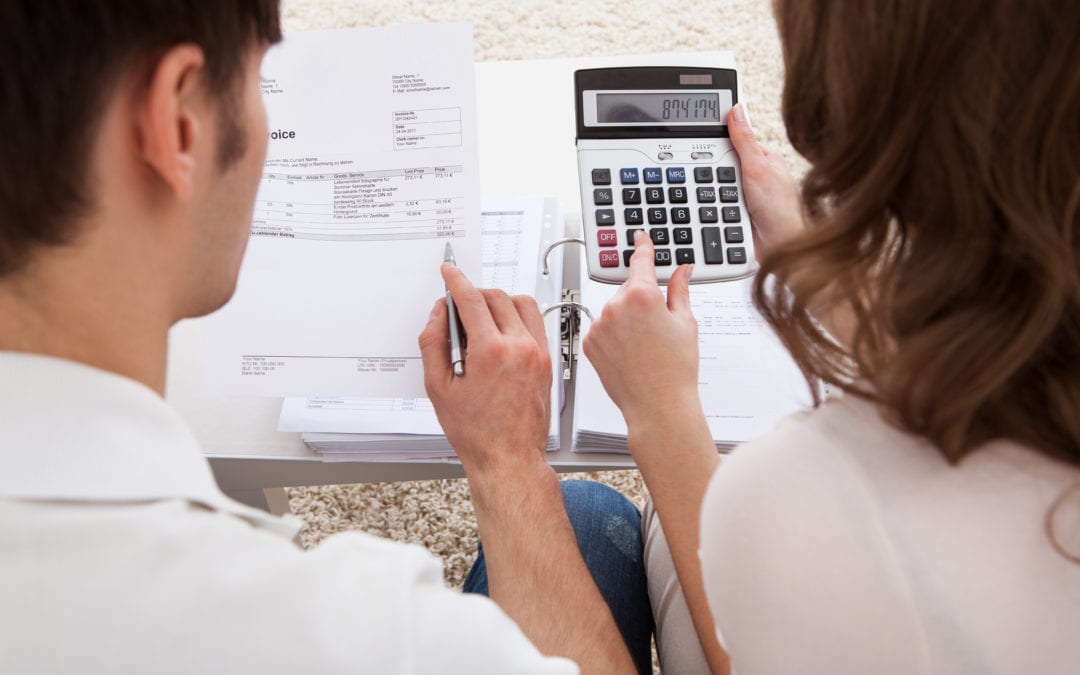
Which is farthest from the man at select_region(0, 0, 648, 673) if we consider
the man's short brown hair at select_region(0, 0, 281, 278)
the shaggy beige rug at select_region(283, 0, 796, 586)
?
the shaggy beige rug at select_region(283, 0, 796, 586)

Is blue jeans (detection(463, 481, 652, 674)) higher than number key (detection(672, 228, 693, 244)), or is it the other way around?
number key (detection(672, 228, 693, 244))

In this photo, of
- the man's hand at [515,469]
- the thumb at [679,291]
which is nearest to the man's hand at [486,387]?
the man's hand at [515,469]

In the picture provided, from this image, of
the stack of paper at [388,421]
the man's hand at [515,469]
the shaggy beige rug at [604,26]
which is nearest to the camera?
the man's hand at [515,469]

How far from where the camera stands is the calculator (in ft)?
2.12

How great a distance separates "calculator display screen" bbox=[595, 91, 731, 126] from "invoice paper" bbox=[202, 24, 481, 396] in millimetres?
132

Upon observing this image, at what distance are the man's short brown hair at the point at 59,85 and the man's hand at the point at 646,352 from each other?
32 centimetres

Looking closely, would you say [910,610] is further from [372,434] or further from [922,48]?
[372,434]

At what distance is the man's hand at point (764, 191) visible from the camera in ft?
2.18

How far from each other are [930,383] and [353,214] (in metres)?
0.43

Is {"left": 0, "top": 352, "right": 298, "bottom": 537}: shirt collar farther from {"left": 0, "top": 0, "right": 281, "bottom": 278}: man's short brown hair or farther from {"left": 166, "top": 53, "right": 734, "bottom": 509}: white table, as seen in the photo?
{"left": 166, "top": 53, "right": 734, "bottom": 509}: white table

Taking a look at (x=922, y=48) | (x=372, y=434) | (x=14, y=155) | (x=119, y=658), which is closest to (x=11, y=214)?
(x=14, y=155)

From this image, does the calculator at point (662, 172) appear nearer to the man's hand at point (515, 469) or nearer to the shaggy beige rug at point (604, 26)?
the man's hand at point (515, 469)

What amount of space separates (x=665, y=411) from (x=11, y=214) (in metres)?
0.39

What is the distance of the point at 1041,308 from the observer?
0.35m
